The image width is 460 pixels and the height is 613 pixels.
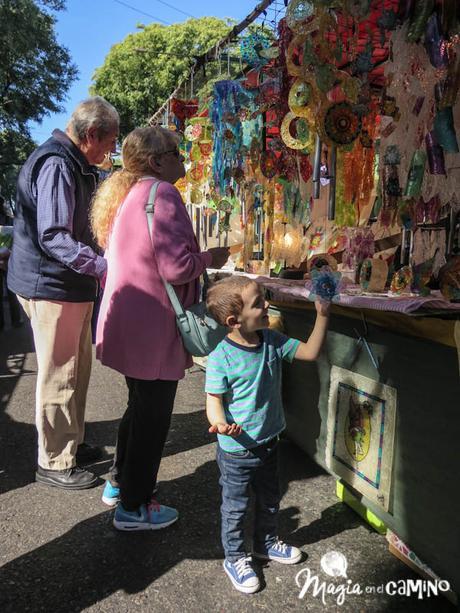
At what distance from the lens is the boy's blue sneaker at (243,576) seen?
1805 millimetres

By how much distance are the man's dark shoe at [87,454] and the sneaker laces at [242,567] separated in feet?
4.12

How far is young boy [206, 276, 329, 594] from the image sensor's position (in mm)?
1742

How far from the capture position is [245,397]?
69.7 inches

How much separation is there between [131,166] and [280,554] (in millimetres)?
1563

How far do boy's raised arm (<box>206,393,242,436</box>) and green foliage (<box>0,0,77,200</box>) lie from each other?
1615 cm

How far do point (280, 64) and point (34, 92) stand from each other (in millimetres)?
16540

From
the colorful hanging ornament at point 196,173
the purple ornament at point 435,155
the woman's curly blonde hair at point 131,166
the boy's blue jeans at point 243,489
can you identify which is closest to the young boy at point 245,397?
the boy's blue jeans at point 243,489

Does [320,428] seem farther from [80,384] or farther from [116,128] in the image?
[116,128]

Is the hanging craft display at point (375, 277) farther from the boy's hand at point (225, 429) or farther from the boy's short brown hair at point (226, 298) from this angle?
the boy's hand at point (225, 429)

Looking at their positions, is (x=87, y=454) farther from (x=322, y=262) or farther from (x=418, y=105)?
(x=418, y=105)

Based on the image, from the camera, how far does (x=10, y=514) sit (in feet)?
7.59

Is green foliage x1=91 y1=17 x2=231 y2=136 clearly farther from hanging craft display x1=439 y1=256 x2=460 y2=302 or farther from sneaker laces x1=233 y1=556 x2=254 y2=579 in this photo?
sneaker laces x1=233 y1=556 x2=254 y2=579

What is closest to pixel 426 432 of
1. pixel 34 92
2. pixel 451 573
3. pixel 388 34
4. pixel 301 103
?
pixel 451 573

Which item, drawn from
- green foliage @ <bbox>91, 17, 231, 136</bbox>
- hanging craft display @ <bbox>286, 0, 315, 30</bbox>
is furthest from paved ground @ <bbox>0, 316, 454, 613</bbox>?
green foliage @ <bbox>91, 17, 231, 136</bbox>
